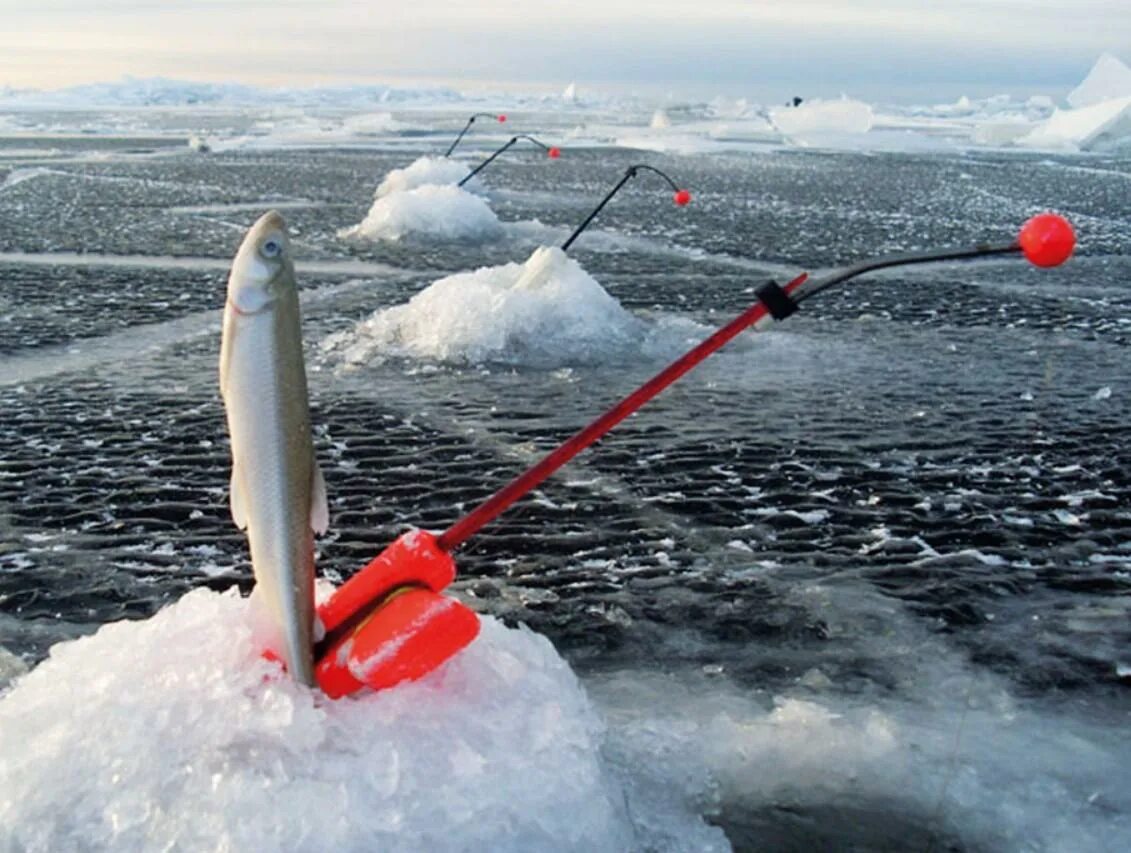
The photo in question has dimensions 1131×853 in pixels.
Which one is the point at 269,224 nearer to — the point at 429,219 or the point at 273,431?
the point at 273,431

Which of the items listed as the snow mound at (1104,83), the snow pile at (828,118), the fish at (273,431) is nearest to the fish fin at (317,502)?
the fish at (273,431)

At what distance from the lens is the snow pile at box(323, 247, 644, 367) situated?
11586 mm

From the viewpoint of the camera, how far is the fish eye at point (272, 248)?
3.29 metres

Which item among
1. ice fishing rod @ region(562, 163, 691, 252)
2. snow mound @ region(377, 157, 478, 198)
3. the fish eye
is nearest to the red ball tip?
the fish eye

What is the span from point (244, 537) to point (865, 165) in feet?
134

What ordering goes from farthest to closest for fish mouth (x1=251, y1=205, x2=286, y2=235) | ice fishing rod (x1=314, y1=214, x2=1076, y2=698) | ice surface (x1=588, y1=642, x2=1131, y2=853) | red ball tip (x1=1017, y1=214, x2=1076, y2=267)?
ice surface (x1=588, y1=642, x2=1131, y2=853) < ice fishing rod (x1=314, y1=214, x2=1076, y2=698) < red ball tip (x1=1017, y1=214, x2=1076, y2=267) < fish mouth (x1=251, y1=205, x2=286, y2=235)

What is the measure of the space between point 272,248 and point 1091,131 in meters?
60.4

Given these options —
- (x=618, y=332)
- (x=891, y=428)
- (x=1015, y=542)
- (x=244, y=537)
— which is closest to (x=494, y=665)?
(x=244, y=537)

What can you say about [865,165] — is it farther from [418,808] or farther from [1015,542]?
[418,808]

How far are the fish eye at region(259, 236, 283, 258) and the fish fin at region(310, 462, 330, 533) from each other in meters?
0.68

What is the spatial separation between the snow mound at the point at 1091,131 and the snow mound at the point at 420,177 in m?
39.7

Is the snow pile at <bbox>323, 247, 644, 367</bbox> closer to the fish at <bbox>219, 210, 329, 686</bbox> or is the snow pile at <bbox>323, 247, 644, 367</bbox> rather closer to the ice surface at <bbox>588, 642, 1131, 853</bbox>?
the ice surface at <bbox>588, 642, 1131, 853</bbox>

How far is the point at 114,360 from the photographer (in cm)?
1138

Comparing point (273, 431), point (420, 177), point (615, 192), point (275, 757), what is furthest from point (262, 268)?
point (420, 177)
